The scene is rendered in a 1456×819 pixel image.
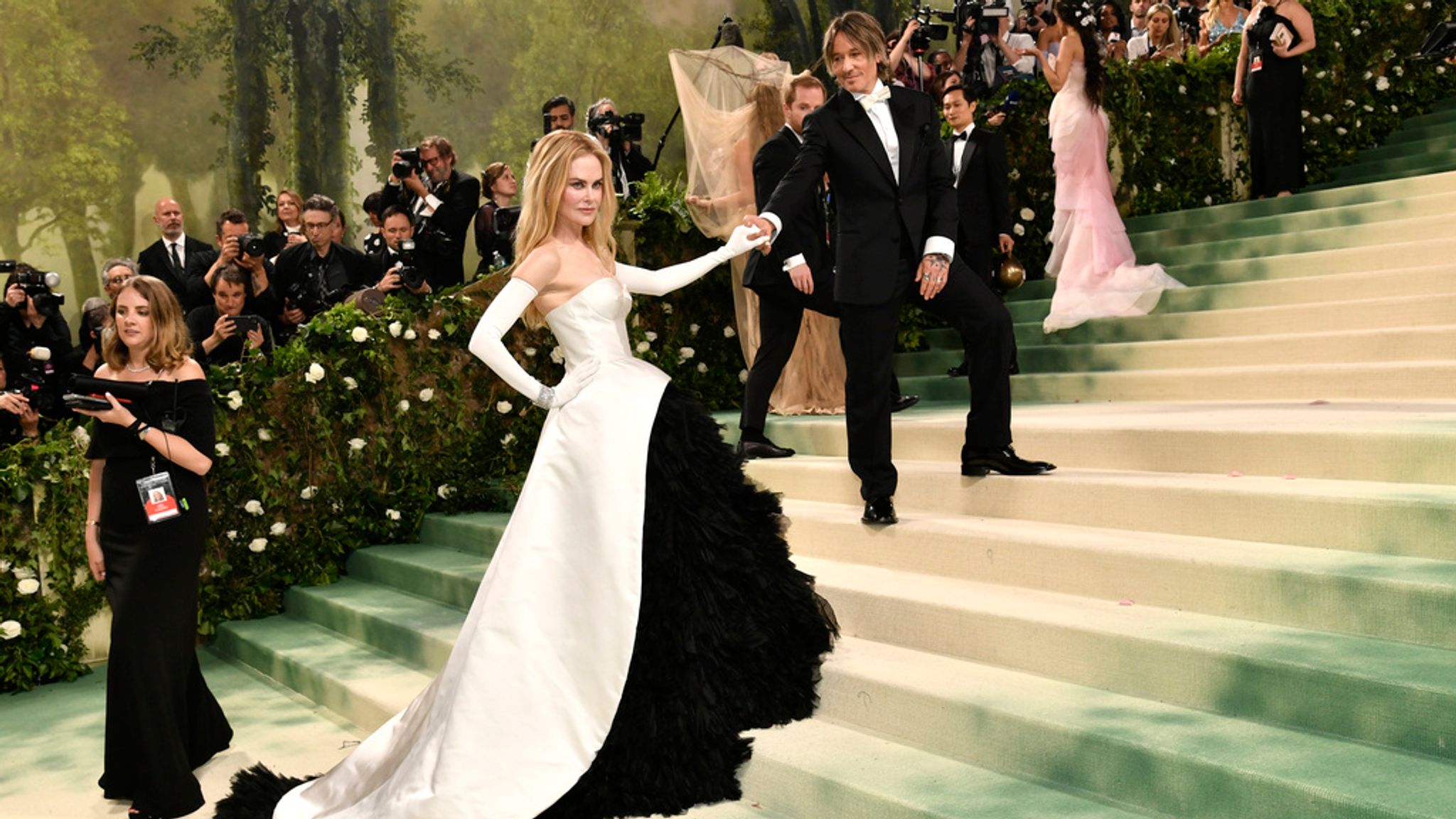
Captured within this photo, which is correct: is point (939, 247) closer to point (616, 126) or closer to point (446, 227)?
point (616, 126)

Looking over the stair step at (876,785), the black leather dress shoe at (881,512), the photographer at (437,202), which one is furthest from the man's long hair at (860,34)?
the photographer at (437,202)

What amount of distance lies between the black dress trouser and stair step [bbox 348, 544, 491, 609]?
220cm

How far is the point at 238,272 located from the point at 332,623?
2113mm

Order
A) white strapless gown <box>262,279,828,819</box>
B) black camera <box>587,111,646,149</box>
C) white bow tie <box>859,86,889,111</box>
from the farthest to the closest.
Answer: black camera <box>587,111,646,149</box> < white bow tie <box>859,86,889,111</box> < white strapless gown <box>262,279,828,819</box>

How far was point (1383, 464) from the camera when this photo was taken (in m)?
4.07

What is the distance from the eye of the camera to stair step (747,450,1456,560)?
144 inches

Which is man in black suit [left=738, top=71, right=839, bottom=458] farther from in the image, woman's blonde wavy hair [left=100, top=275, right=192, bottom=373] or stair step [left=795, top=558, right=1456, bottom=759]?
woman's blonde wavy hair [left=100, top=275, right=192, bottom=373]

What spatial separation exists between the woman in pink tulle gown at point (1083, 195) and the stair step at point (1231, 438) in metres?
1.57

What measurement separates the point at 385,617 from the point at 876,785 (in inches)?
137

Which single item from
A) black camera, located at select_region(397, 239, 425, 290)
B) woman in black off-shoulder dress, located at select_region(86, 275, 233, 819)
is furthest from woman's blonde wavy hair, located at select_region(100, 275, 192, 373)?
black camera, located at select_region(397, 239, 425, 290)

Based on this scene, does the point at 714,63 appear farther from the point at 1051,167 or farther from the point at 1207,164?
the point at 1207,164

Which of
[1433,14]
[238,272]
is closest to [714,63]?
[238,272]

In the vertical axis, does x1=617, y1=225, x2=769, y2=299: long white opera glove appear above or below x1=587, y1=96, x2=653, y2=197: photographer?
below

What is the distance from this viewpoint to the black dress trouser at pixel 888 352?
4664 millimetres
